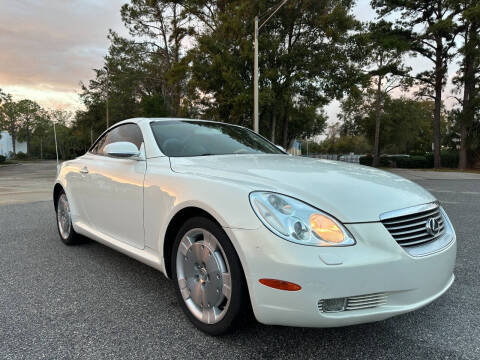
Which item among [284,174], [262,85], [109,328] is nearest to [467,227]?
[284,174]

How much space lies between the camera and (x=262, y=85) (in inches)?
675

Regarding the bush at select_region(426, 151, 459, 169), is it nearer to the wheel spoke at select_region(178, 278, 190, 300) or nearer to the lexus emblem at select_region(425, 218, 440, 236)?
the lexus emblem at select_region(425, 218, 440, 236)

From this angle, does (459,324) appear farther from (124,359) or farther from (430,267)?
(124,359)

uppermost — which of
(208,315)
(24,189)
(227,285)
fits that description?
(227,285)

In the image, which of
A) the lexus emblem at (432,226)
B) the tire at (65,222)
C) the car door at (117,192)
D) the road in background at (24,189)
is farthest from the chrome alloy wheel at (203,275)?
the road in background at (24,189)

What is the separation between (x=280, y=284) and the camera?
1816mm

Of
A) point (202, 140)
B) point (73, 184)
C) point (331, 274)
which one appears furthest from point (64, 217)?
point (331, 274)

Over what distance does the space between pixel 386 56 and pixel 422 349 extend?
92.2 ft

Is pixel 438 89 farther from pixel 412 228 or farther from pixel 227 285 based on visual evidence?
pixel 227 285

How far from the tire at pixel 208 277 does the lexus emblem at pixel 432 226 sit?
1.12 metres

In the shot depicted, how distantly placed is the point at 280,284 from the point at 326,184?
0.66 meters

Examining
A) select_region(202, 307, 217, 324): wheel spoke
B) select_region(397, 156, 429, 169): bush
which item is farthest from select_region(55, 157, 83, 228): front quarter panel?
select_region(397, 156, 429, 169): bush

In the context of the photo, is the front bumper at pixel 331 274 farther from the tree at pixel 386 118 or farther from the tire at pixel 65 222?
the tree at pixel 386 118

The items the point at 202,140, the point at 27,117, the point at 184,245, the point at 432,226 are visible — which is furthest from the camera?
the point at 27,117
